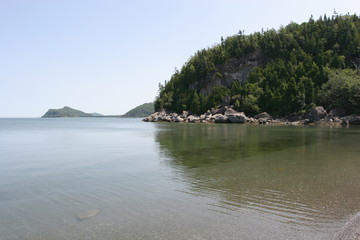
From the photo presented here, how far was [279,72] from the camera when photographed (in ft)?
393

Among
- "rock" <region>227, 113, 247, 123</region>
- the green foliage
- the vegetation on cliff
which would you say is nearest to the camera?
the green foliage

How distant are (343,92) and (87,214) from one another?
9282 centimetres

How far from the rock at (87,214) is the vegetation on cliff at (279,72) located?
8931cm

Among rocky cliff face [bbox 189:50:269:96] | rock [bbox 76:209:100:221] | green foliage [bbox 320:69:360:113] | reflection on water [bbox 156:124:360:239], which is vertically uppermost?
rocky cliff face [bbox 189:50:269:96]

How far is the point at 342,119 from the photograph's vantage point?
81.4 metres

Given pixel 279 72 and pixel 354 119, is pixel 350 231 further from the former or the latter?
pixel 279 72

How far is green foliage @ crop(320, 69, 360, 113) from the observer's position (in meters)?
82.4

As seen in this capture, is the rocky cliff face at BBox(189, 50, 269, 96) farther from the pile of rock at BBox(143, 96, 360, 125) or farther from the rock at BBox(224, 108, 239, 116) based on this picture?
the rock at BBox(224, 108, 239, 116)

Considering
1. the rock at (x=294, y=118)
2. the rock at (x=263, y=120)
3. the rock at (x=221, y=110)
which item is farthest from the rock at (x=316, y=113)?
the rock at (x=221, y=110)

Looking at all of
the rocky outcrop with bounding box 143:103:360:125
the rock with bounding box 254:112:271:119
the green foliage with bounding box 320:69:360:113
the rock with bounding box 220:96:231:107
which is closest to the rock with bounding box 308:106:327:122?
the rocky outcrop with bounding box 143:103:360:125

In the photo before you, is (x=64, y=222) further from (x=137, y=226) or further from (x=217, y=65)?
(x=217, y=65)

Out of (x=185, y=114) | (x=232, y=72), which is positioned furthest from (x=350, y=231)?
(x=232, y=72)

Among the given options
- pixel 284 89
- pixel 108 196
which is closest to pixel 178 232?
pixel 108 196

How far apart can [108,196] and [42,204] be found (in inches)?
98.1
